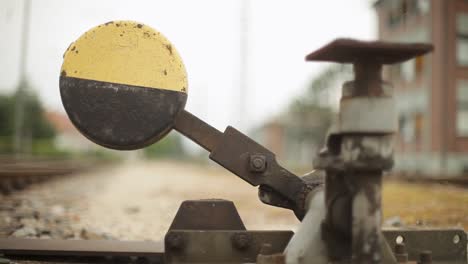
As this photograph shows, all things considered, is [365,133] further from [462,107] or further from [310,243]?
[462,107]

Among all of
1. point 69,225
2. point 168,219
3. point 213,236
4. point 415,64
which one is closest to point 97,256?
point 213,236

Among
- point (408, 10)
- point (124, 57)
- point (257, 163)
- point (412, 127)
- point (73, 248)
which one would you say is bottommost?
point (412, 127)

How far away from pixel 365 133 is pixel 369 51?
0.24 metres

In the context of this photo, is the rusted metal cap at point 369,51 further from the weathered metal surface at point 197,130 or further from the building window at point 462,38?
the building window at point 462,38

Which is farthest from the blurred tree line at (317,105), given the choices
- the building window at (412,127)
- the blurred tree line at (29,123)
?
the blurred tree line at (29,123)

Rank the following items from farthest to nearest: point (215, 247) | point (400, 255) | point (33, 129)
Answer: point (33, 129) < point (215, 247) < point (400, 255)

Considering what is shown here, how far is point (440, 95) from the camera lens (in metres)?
21.7

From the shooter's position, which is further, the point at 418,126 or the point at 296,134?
the point at 296,134

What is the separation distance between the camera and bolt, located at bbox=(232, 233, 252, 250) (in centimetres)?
182

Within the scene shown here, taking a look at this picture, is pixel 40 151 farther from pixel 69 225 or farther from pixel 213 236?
pixel 213 236

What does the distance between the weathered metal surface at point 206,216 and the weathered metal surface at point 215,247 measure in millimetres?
121

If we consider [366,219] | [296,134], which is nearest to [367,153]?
[366,219]

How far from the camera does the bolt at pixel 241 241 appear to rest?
182cm

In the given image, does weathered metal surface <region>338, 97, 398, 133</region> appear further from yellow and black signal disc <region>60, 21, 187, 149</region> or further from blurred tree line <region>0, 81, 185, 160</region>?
blurred tree line <region>0, 81, 185, 160</region>
